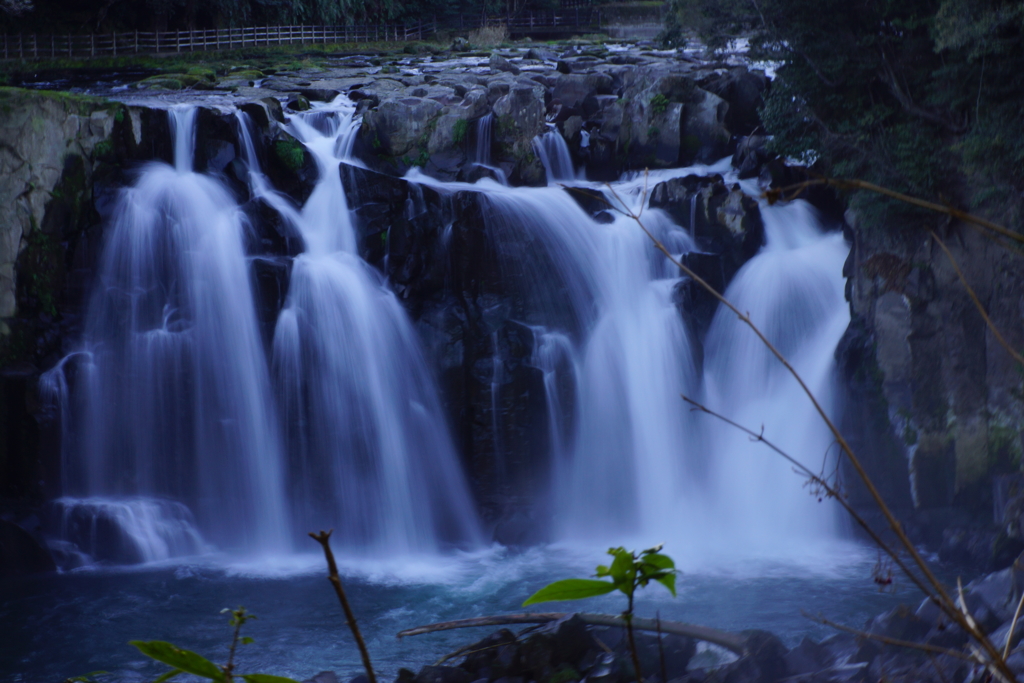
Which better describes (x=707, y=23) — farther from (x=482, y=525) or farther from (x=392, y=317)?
(x=482, y=525)

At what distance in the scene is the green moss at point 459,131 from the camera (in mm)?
13367

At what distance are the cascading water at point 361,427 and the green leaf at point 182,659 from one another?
9070 millimetres

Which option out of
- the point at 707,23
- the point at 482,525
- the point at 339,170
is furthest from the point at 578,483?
the point at 707,23

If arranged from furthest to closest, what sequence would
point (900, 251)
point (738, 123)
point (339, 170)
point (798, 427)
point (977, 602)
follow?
1. point (738, 123)
2. point (339, 170)
3. point (798, 427)
4. point (900, 251)
5. point (977, 602)

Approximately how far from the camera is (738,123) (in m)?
14.1

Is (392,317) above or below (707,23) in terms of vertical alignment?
below

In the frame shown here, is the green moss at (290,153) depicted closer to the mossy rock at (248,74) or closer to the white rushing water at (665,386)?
the white rushing water at (665,386)

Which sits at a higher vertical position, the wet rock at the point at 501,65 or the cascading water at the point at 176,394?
the wet rock at the point at 501,65

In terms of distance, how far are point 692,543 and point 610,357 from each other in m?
2.61

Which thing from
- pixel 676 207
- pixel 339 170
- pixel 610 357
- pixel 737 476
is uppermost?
pixel 339 170

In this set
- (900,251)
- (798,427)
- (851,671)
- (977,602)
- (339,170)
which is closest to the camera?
(851,671)

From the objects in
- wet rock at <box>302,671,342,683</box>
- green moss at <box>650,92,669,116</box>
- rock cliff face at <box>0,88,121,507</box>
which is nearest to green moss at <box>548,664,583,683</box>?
wet rock at <box>302,671,342,683</box>

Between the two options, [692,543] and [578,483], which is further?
[578,483]

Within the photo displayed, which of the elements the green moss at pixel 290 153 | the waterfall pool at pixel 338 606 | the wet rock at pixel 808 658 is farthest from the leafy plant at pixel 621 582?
the green moss at pixel 290 153
